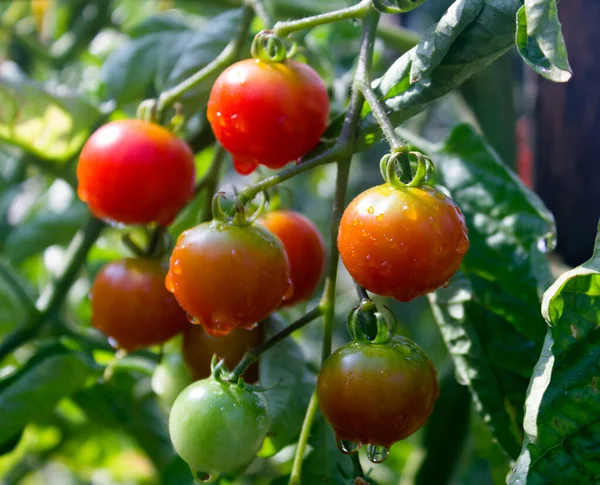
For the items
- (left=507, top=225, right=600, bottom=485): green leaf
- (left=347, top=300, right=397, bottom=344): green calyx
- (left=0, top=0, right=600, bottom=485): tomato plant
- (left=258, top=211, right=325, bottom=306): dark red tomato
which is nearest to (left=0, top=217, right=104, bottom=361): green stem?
(left=0, top=0, right=600, bottom=485): tomato plant

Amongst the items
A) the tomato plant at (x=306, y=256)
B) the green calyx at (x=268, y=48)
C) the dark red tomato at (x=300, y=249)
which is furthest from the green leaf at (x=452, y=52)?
the dark red tomato at (x=300, y=249)

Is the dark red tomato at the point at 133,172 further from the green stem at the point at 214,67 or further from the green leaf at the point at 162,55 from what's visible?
the green leaf at the point at 162,55

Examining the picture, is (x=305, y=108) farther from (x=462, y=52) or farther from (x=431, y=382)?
(x=431, y=382)

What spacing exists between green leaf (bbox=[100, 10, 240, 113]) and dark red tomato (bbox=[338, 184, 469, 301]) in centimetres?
48

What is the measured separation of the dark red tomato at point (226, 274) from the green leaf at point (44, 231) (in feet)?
2.02

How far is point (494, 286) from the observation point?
832mm

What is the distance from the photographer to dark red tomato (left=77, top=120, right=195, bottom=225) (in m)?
0.78

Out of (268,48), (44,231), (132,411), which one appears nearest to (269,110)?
(268,48)

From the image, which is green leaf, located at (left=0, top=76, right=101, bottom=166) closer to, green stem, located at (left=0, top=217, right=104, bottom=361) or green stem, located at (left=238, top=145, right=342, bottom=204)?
green stem, located at (left=0, top=217, right=104, bottom=361)

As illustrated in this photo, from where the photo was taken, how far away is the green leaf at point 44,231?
1190mm

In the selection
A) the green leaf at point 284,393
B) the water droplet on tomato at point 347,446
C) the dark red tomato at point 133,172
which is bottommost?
the green leaf at point 284,393

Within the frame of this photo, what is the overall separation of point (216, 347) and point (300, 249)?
139mm

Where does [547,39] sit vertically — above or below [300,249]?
above

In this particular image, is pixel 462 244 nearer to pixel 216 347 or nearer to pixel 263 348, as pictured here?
pixel 263 348
